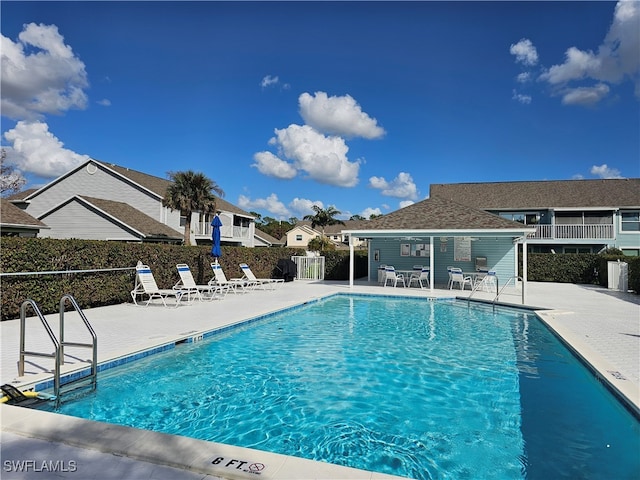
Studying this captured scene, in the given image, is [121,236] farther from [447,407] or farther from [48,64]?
[447,407]

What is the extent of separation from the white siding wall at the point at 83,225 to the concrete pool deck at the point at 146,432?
55.1ft

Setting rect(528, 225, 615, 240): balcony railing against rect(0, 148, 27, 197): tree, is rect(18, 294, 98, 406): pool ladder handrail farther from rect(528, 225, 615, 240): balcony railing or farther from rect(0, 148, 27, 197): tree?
rect(0, 148, 27, 197): tree

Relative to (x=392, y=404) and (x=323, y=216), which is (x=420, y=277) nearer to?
(x=392, y=404)

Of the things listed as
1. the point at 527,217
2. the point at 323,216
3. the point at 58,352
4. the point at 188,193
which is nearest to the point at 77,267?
the point at 58,352

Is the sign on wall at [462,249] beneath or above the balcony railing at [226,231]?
beneath

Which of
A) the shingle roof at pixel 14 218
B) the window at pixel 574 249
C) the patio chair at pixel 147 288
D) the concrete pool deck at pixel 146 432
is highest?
the shingle roof at pixel 14 218

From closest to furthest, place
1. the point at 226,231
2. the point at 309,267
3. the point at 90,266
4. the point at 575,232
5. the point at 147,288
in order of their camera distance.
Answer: the point at 90,266, the point at 147,288, the point at 309,267, the point at 575,232, the point at 226,231

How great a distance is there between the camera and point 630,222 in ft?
93.4

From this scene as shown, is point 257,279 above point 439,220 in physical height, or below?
below

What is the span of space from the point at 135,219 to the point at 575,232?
103 feet

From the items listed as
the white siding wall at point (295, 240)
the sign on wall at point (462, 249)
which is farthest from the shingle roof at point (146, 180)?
the white siding wall at point (295, 240)

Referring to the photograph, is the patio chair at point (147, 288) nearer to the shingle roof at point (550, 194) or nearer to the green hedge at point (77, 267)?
the green hedge at point (77, 267)

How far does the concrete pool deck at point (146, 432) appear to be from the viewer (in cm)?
281

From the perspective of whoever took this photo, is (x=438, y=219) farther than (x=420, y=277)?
Yes
